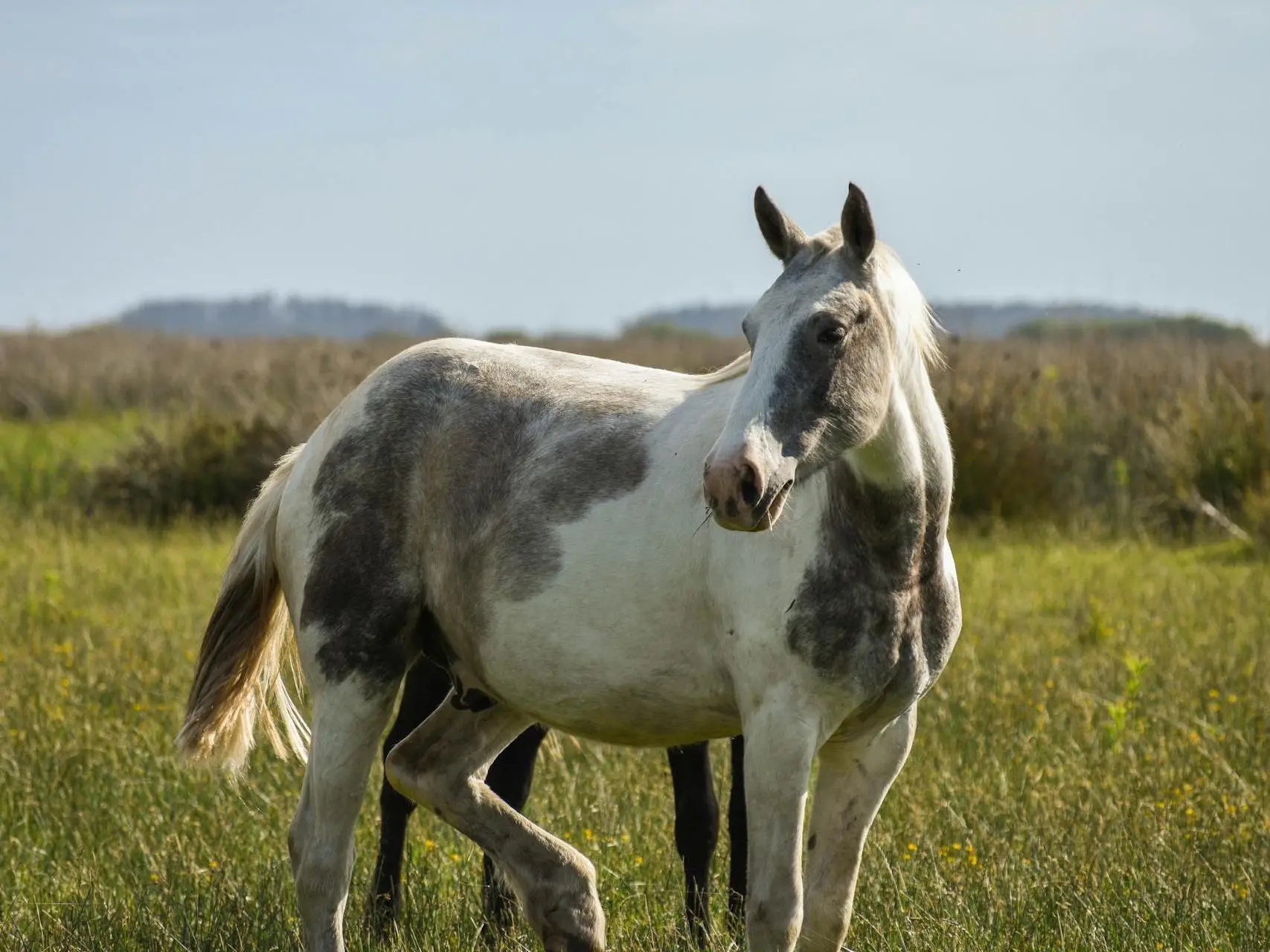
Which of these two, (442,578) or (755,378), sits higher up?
(755,378)

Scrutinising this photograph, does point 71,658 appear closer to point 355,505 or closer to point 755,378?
point 355,505

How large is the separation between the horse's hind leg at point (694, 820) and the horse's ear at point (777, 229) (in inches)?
65.8

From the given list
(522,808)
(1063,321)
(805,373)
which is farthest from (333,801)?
(1063,321)

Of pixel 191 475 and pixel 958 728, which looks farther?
pixel 191 475

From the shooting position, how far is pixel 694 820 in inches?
177

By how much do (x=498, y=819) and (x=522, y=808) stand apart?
2.50 ft

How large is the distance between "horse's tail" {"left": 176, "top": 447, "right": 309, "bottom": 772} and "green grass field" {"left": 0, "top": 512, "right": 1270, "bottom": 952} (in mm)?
451

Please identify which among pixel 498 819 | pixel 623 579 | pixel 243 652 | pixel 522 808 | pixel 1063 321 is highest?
pixel 623 579

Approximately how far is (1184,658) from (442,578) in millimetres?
4694

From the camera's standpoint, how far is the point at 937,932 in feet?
13.3

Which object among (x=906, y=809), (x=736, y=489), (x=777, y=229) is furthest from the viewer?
(x=906, y=809)

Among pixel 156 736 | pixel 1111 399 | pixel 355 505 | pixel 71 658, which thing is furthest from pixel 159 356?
pixel 355 505

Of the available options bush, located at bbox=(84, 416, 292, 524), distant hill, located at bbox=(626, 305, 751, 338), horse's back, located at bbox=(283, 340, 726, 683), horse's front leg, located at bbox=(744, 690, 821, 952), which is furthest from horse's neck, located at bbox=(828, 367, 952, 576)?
distant hill, located at bbox=(626, 305, 751, 338)

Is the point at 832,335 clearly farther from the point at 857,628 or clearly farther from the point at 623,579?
the point at 623,579
